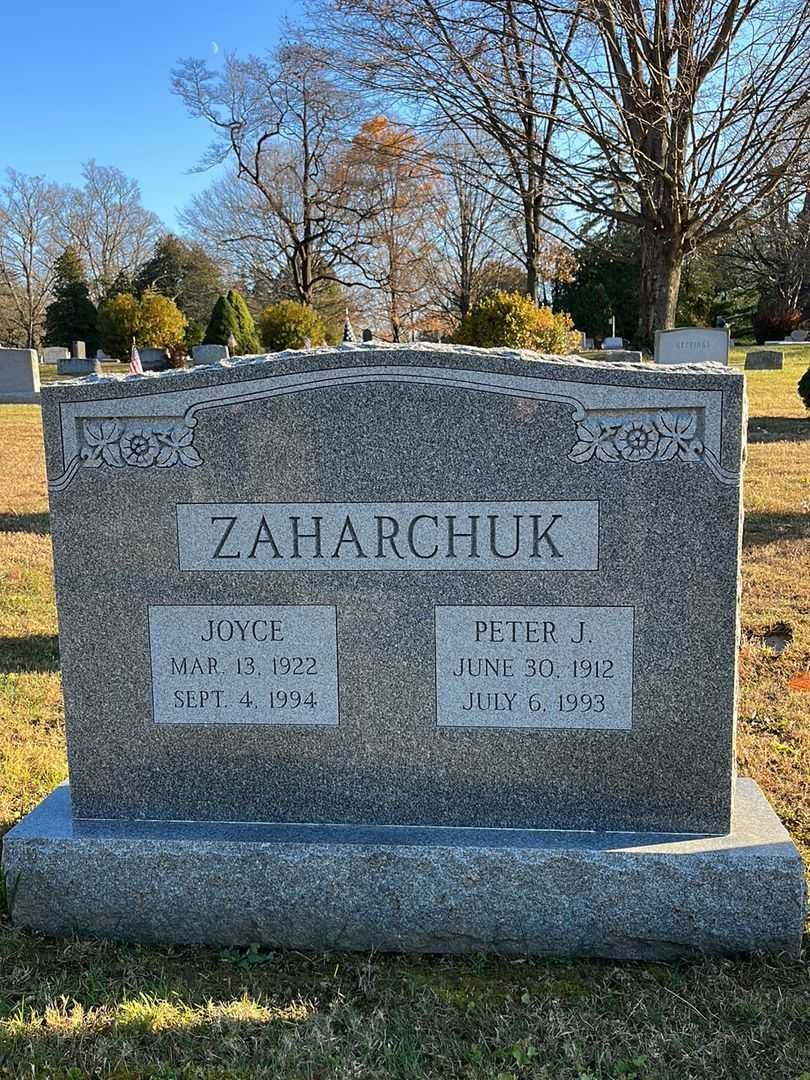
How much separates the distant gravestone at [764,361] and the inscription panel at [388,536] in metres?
24.3

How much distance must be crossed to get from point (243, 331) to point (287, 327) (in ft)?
4.27

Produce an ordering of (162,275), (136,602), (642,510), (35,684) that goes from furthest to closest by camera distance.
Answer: (162,275) → (35,684) → (136,602) → (642,510)

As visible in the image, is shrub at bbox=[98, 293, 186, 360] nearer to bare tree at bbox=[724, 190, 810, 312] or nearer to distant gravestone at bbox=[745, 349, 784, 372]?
distant gravestone at bbox=[745, 349, 784, 372]

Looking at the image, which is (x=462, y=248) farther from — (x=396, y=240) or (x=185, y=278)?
(x=185, y=278)

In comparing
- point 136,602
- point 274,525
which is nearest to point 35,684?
point 136,602

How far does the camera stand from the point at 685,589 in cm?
271

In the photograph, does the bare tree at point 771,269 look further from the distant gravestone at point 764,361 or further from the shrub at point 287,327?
the shrub at point 287,327

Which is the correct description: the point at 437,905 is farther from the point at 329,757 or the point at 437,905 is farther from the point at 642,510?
the point at 642,510

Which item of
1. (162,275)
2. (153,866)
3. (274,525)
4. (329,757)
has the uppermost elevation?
(162,275)

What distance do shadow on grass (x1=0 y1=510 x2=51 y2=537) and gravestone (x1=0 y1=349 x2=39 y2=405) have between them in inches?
533

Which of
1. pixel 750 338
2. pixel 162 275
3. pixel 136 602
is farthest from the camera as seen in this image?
pixel 162 275

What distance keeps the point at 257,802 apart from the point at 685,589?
145cm

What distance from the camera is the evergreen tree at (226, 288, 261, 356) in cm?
2655

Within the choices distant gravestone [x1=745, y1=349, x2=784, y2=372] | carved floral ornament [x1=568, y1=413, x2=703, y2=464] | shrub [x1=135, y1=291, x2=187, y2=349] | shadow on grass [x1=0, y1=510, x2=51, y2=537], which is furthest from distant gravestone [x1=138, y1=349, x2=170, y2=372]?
carved floral ornament [x1=568, y1=413, x2=703, y2=464]
